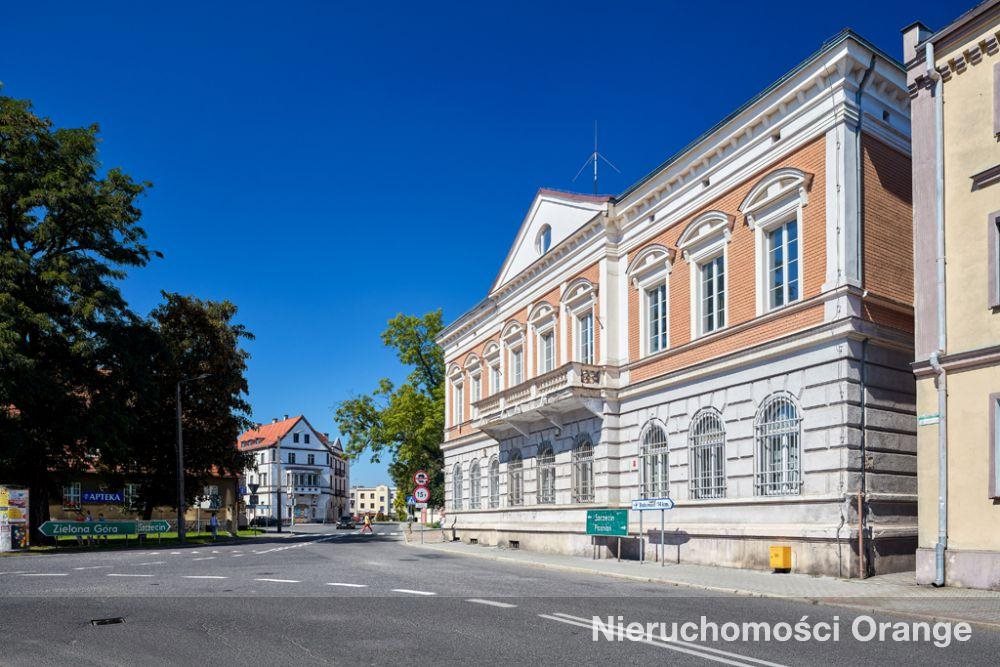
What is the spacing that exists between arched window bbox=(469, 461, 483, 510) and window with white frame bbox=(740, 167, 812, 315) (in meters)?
19.8

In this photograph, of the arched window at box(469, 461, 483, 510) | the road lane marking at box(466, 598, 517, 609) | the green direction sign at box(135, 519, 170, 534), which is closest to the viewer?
the road lane marking at box(466, 598, 517, 609)

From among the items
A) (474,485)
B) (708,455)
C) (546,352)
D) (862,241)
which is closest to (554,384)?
(546,352)

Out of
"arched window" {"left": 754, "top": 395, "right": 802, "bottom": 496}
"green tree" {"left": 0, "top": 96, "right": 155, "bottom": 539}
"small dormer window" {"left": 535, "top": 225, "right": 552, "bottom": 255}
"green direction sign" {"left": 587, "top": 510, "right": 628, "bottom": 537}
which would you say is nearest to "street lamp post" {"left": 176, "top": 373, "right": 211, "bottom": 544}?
"green tree" {"left": 0, "top": 96, "right": 155, "bottom": 539}

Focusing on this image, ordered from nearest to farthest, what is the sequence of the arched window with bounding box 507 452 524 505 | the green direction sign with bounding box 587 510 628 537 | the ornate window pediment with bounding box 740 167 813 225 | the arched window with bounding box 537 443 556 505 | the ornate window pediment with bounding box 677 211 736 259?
1. the ornate window pediment with bounding box 740 167 813 225
2. the ornate window pediment with bounding box 677 211 736 259
3. the green direction sign with bounding box 587 510 628 537
4. the arched window with bounding box 537 443 556 505
5. the arched window with bounding box 507 452 524 505

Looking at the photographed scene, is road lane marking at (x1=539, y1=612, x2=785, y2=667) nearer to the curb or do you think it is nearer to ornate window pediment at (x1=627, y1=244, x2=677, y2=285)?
the curb

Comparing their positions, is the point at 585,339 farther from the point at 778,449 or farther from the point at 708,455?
the point at 778,449

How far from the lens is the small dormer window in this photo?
3173 cm

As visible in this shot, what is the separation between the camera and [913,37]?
16.8 meters

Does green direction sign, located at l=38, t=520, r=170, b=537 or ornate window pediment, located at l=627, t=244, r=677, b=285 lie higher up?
ornate window pediment, located at l=627, t=244, r=677, b=285

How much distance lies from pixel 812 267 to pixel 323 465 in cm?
11454

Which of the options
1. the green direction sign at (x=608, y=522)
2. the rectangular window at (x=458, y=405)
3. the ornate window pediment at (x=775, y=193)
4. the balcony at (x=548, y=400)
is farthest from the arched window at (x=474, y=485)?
the ornate window pediment at (x=775, y=193)

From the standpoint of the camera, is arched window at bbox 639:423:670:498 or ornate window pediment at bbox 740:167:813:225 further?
arched window at bbox 639:423:670:498

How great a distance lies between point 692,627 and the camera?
34.0 feet

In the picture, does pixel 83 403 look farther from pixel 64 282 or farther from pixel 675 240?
pixel 675 240
